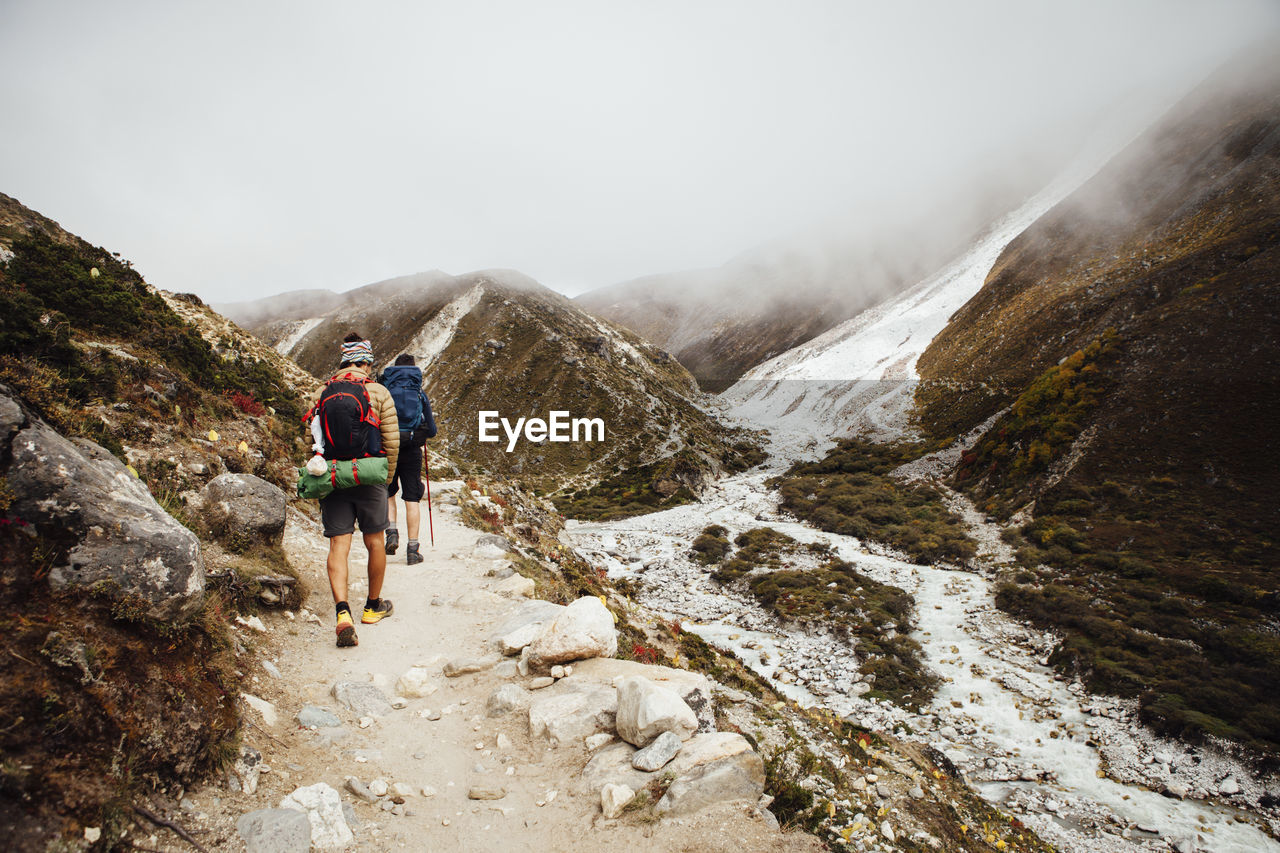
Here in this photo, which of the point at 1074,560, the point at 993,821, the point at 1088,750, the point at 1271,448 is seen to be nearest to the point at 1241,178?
the point at 1271,448

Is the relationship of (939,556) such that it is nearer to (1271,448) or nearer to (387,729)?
(1271,448)

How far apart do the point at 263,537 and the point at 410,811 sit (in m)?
5.73

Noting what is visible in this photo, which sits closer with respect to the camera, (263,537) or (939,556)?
(263,537)

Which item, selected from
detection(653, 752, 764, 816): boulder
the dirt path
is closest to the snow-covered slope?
detection(653, 752, 764, 816): boulder

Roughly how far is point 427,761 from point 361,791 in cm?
80

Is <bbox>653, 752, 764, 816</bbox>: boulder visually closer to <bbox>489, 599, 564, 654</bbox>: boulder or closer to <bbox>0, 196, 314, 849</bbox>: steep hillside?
<bbox>489, 599, 564, 654</bbox>: boulder

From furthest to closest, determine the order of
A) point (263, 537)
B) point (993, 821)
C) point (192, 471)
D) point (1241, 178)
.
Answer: point (1241, 178)
point (993, 821)
point (192, 471)
point (263, 537)

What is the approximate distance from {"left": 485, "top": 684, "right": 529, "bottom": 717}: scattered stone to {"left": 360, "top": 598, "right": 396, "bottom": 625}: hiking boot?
105 inches

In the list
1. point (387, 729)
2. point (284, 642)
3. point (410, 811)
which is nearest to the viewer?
point (410, 811)

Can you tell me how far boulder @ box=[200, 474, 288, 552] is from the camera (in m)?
7.68

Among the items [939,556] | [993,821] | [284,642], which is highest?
[284,642]

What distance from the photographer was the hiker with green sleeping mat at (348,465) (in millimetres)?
6551

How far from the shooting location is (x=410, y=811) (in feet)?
14.3

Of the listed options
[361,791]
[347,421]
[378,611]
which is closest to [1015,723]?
[378,611]
